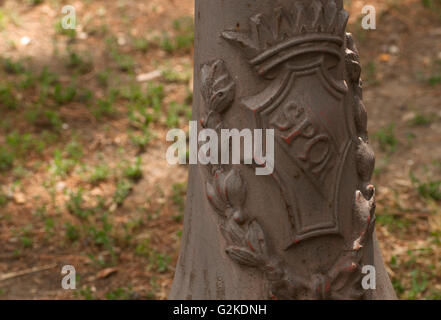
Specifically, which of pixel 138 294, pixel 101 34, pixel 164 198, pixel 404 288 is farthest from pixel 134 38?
pixel 404 288

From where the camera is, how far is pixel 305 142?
2.04m

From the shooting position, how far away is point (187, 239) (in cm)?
234

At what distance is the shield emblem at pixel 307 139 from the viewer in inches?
79.4

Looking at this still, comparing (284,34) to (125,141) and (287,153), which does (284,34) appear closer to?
(287,153)

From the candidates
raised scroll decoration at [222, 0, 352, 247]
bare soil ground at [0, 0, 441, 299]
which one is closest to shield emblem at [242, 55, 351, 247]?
raised scroll decoration at [222, 0, 352, 247]

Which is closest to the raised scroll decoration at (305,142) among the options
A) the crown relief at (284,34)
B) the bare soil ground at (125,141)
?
the crown relief at (284,34)

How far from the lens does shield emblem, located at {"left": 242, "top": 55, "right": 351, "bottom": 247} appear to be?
2.02 metres

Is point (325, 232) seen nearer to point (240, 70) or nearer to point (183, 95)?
point (240, 70)

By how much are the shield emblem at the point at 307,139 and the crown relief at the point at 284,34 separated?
48 mm

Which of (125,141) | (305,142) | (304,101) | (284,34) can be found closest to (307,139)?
(305,142)

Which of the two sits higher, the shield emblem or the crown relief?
the crown relief

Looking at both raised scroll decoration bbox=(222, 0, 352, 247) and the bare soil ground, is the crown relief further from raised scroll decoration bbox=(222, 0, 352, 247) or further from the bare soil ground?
the bare soil ground

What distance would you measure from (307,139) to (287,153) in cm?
8

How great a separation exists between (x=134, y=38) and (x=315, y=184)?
12.3 feet
